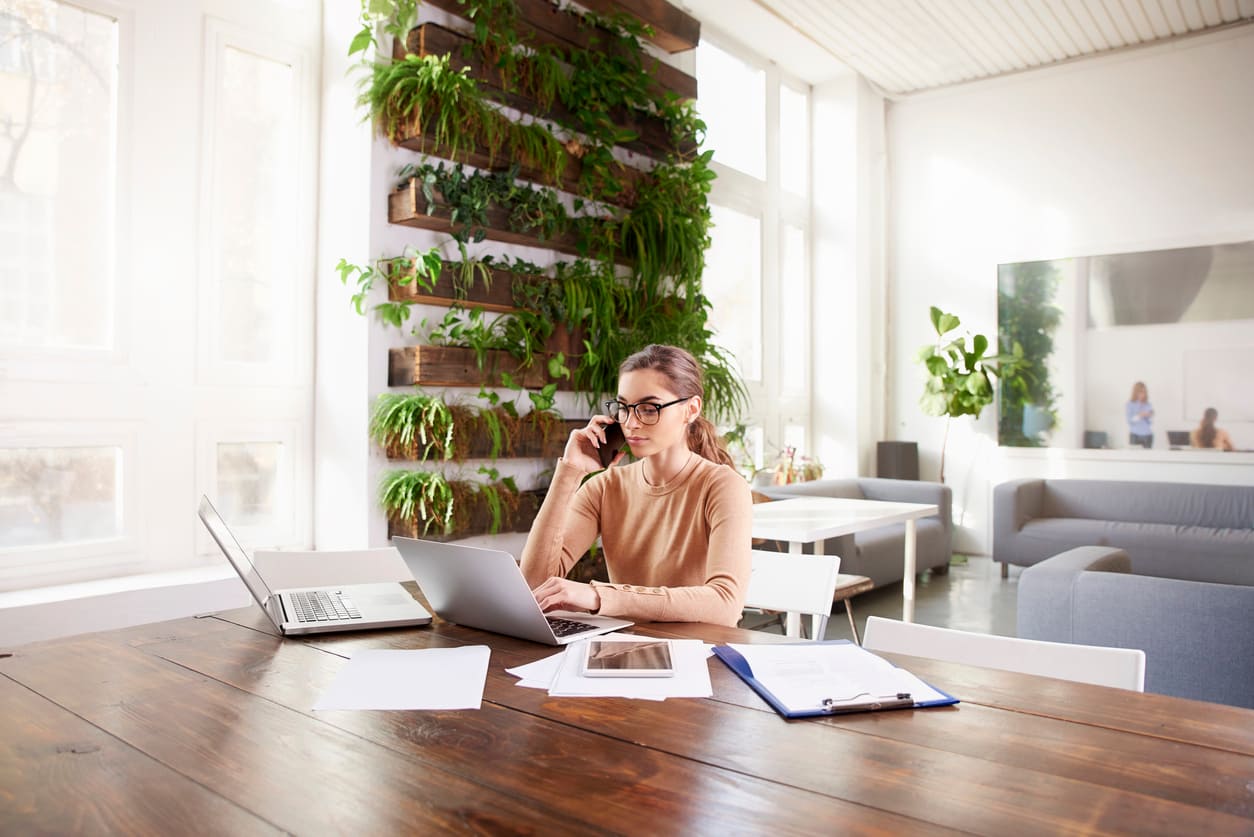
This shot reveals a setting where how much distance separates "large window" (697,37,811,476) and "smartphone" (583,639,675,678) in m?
4.28

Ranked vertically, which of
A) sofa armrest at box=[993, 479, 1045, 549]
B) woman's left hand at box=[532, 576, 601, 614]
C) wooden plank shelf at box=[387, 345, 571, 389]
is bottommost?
sofa armrest at box=[993, 479, 1045, 549]

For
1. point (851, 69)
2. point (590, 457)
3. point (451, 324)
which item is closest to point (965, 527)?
point (851, 69)

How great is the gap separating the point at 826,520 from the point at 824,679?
2313 millimetres

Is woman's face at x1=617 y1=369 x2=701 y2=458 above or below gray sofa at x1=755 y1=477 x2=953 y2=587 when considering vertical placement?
above

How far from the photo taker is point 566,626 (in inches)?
67.1

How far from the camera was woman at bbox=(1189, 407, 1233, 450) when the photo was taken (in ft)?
18.8

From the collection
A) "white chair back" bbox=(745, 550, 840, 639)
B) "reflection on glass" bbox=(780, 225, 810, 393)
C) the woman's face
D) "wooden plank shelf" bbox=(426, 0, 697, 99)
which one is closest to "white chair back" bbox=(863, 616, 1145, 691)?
"white chair back" bbox=(745, 550, 840, 639)

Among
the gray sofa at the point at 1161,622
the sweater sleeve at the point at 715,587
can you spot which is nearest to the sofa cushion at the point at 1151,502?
the gray sofa at the point at 1161,622

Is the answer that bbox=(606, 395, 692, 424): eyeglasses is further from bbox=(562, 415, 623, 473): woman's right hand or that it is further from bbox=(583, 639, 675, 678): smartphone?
bbox=(583, 639, 675, 678): smartphone

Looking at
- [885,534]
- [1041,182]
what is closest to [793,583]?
[885,534]

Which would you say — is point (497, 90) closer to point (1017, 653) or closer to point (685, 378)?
point (685, 378)

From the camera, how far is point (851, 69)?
6.52 metres

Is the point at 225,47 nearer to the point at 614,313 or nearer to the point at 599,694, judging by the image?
the point at 614,313

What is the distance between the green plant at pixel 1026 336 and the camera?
6289 mm
